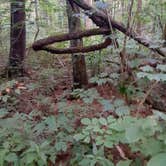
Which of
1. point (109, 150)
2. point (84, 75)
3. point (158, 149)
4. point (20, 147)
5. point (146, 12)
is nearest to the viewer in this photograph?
point (158, 149)

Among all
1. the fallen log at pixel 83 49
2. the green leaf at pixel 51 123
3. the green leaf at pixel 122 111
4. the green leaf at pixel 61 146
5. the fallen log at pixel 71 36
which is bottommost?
the green leaf at pixel 61 146

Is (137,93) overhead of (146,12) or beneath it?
beneath

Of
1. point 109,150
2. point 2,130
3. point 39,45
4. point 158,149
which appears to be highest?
point 39,45

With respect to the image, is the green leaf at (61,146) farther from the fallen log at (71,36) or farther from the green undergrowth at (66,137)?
the fallen log at (71,36)

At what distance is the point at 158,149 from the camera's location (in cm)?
158

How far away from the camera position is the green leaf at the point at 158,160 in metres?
1.43

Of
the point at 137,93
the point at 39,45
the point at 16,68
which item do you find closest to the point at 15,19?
the point at 16,68

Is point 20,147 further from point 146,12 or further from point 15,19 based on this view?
point 15,19

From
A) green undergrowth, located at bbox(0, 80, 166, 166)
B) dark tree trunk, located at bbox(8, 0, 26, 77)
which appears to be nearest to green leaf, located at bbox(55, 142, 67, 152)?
green undergrowth, located at bbox(0, 80, 166, 166)

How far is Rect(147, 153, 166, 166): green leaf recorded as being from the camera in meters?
1.43

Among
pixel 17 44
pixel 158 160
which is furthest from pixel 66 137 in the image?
pixel 17 44

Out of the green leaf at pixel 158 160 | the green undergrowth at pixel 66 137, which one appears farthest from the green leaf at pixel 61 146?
the green leaf at pixel 158 160

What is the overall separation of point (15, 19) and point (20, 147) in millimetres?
3469

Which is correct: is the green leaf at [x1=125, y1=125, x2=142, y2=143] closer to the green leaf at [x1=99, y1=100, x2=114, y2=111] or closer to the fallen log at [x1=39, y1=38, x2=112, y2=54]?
the green leaf at [x1=99, y1=100, x2=114, y2=111]
